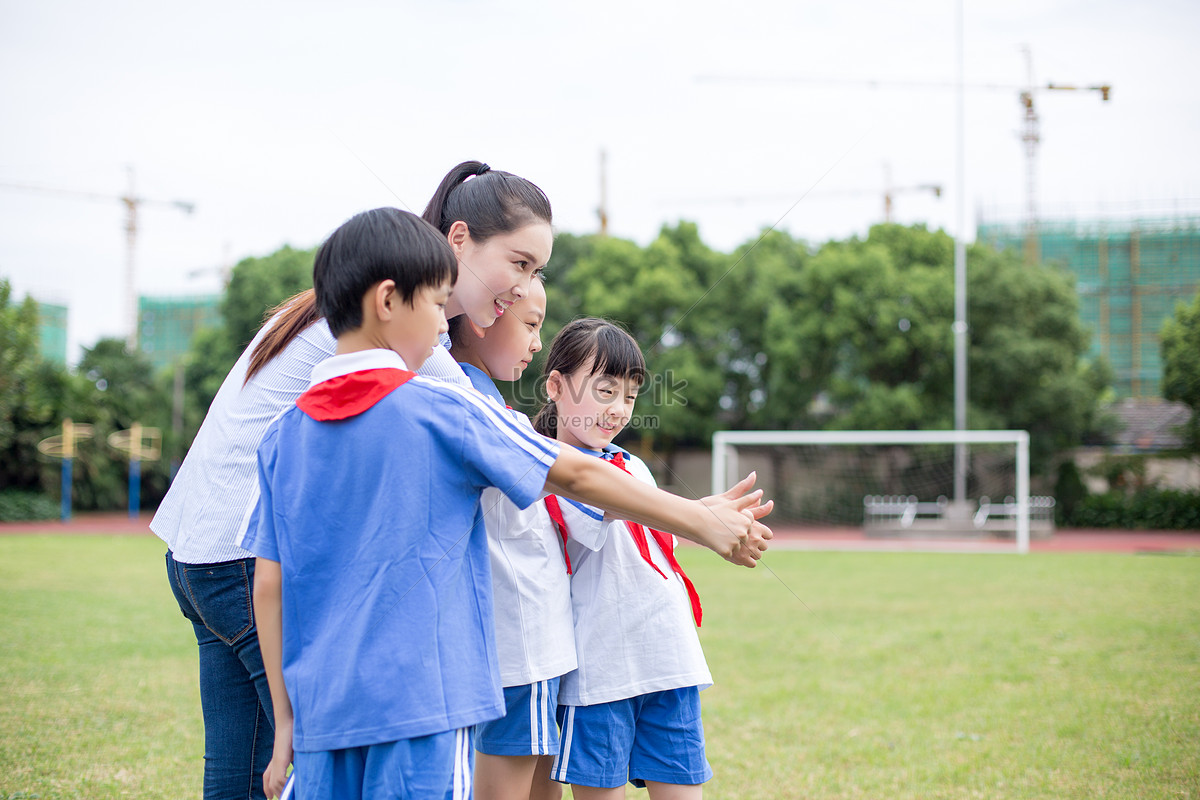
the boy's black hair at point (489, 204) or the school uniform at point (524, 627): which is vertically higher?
the boy's black hair at point (489, 204)

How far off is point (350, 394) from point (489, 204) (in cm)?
75

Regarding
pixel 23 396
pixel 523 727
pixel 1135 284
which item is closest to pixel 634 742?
pixel 523 727

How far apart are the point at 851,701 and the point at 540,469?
13.1ft

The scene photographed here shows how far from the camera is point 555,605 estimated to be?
1.94 meters

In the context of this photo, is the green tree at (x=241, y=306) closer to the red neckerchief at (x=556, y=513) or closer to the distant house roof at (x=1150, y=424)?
the distant house roof at (x=1150, y=424)

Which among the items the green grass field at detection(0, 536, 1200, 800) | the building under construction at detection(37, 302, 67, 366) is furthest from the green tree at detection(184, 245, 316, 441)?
the green grass field at detection(0, 536, 1200, 800)

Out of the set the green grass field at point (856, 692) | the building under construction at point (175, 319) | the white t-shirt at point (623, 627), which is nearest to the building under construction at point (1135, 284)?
the green grass field at point (856, 692)

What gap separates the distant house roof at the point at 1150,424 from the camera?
23.6m

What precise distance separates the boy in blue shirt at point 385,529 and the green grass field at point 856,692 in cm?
219

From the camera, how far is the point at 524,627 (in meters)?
1.88

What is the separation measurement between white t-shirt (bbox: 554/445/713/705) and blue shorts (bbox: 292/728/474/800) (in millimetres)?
669

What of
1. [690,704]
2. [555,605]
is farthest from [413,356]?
[690,704]

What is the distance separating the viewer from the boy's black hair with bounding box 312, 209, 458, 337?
1437mm

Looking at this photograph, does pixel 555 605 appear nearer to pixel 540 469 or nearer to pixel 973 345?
pixel 540 469
